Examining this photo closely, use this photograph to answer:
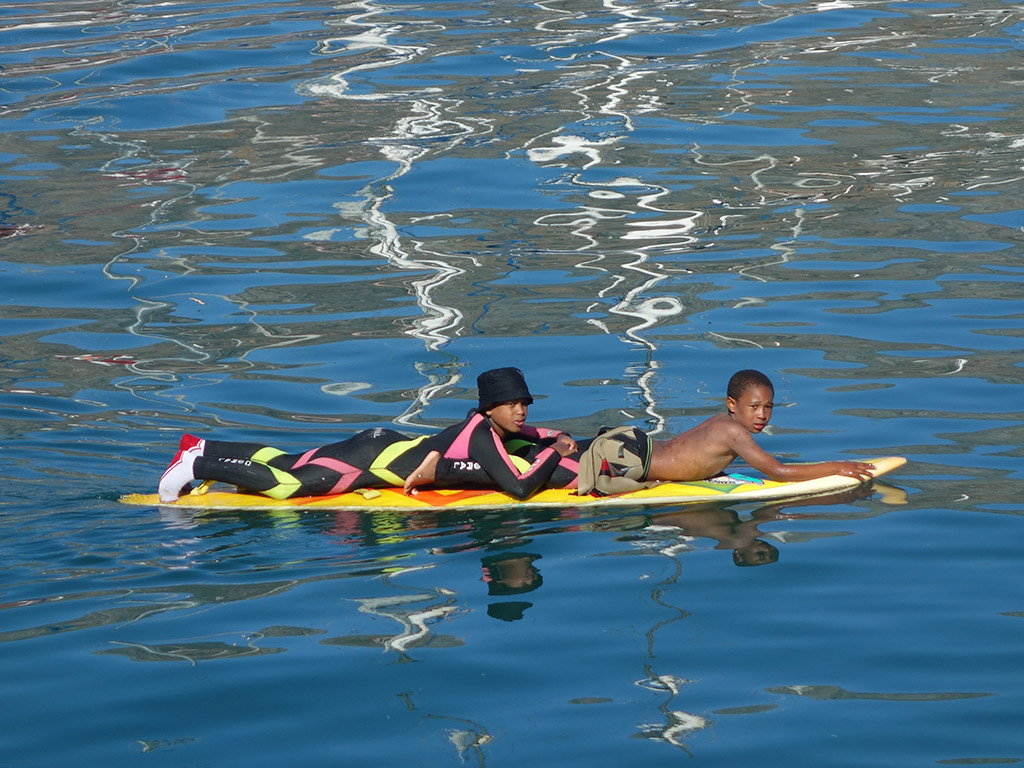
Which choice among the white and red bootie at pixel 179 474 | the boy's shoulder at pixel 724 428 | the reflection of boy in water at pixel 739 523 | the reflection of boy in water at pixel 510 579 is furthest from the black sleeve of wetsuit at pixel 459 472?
the white and red bootie at pixel 179 474

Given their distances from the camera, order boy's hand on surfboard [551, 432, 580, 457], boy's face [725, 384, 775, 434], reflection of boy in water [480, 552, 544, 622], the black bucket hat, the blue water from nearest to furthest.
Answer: the blue water, reflection of boy in water [480, 552, 544, 622], boy's face [725, 384, 775, 434], the black bucket hat, boy's hand on surfboard [551, 432, 580, 457]

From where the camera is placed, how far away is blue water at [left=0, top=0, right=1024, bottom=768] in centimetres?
595

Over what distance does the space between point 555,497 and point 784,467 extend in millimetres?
1430

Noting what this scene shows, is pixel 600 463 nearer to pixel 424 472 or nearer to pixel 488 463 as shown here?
pixel 488 463

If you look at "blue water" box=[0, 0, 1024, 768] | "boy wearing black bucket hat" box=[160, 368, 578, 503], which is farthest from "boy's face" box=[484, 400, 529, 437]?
"blue water" box=[0, 0, 1024, 768]

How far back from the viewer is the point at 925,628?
6.52m

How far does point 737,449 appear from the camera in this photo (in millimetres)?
8406

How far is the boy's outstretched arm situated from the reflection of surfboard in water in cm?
7

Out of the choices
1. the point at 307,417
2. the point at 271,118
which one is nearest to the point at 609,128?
the point at 271,118

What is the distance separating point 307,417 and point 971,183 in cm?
948

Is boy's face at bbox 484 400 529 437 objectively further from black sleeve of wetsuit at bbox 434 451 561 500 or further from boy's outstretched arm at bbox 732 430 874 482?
boy's outstretched arm at bbox 732 430 874 482

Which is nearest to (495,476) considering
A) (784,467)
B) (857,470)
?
(784,467)

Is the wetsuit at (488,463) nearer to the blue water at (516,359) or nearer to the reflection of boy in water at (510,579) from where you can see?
the blue water at (516,359)

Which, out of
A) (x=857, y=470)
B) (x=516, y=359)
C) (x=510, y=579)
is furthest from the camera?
(x=516, y=359)
